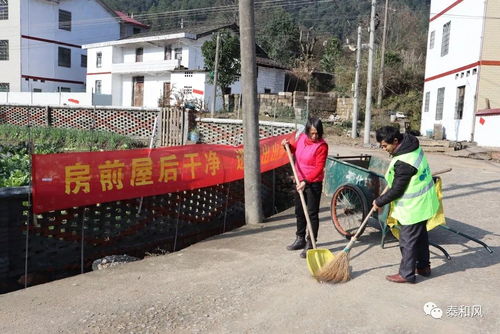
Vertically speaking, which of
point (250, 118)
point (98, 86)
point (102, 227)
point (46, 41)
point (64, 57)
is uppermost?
point (46, 41)

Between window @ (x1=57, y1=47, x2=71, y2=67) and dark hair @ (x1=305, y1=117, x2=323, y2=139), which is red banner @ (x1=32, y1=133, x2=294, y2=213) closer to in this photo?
dark hair @ (x1=305, y1=117, x2=323, y2=139)

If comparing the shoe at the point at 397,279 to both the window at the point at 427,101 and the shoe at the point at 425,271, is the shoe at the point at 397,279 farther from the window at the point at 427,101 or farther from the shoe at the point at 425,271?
the window at the point at 427,101

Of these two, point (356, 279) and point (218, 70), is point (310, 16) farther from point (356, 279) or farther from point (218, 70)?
point (356, 279)

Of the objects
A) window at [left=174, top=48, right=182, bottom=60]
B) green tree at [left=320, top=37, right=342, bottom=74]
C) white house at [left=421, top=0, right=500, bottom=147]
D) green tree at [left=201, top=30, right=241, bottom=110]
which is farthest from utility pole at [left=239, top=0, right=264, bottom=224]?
green tree at [left=320, top=37, right=342, bottom=74]

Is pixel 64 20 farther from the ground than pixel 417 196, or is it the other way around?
pixel 64 20

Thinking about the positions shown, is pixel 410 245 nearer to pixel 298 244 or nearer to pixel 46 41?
pixel 298 244

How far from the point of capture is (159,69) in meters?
33.6

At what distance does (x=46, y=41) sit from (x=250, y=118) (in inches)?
1493

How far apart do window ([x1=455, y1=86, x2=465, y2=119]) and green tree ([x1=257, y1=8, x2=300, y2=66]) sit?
2256 centimetres

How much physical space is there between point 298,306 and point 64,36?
4232cm

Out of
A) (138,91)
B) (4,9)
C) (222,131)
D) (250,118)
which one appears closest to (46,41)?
(4,9)

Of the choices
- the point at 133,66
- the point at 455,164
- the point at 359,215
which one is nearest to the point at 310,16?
the point at 133,66

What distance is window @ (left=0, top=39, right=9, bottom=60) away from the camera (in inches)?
1469

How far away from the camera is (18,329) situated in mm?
3398
